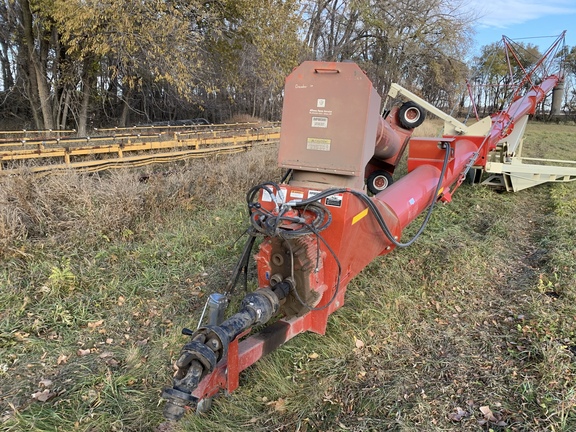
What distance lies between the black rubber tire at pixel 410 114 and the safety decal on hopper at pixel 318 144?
2.15 metres

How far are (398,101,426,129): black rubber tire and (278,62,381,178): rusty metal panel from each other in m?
1.82

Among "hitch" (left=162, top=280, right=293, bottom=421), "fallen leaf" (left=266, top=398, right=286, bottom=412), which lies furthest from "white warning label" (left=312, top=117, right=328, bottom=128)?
"fallen leaf" (left=266, top=398, right=286, bottom=412)

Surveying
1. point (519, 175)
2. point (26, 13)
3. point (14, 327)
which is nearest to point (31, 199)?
point (14, 327)

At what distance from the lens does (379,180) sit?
5.06 m

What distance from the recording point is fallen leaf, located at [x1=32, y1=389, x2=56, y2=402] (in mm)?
2641

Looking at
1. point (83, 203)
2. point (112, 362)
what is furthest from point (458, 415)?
point (83, 203)

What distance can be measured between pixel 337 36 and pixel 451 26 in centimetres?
758

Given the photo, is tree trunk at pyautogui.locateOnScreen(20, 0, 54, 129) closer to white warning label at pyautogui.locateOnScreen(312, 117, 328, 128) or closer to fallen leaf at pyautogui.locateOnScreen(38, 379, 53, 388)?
fallen leaf at pyautogui.locateOnScreen(38, 379, 53, 388)

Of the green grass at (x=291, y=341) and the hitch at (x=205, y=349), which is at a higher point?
the hitch at (x=205, y=349)

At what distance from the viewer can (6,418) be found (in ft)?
8.09

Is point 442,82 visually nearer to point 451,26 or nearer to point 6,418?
point 451,26

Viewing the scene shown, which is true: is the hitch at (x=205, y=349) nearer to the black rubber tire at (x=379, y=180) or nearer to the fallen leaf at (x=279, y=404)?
the fallen leaf at (x=279, y=404)

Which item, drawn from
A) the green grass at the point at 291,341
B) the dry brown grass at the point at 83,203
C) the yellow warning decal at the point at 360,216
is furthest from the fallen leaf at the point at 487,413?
the dry brown grass at the point at 83,203

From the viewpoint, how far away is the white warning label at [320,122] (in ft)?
9.42
